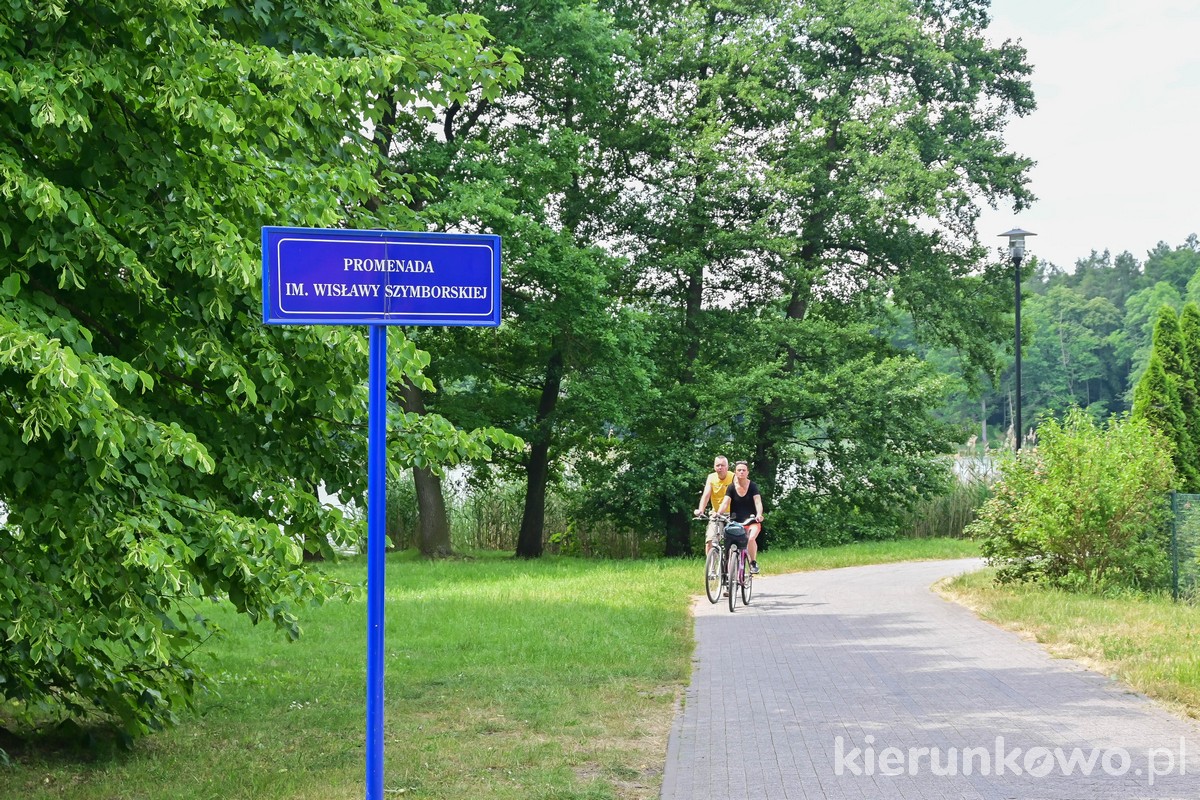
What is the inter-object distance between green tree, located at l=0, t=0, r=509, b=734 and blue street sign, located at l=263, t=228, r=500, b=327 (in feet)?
2.73

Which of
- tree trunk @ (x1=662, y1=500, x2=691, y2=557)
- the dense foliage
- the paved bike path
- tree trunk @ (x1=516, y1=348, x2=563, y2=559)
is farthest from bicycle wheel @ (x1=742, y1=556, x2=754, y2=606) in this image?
the dense foliage

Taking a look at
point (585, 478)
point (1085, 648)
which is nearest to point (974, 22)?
point (585, 478)

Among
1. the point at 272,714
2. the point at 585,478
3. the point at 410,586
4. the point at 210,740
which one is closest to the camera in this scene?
the point at 210,740

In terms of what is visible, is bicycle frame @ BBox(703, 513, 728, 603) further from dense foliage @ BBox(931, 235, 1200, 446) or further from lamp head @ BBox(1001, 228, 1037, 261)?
dense foliage @ BBox(931, 235, 1200, 446)

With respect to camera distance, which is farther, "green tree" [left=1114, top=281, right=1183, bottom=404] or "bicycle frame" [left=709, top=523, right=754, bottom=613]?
"green tree" [left=1114, top=281, right=1183, bottom=404]

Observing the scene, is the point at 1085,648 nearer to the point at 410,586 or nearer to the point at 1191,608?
the point at 1191,608

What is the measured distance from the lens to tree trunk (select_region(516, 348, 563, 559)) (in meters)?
28.0

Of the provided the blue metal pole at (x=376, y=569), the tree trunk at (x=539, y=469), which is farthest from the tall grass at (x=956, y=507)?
the blue metal pole at (x=376, y=569)

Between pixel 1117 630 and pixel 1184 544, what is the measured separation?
16.0ft

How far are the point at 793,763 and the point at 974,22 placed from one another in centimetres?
2936

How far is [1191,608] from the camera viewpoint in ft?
45.9

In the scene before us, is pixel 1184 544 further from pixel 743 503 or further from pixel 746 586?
pixel 743 503

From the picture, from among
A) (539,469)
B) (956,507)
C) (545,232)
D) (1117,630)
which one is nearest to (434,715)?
(1117,630)

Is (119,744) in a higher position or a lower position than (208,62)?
lower
